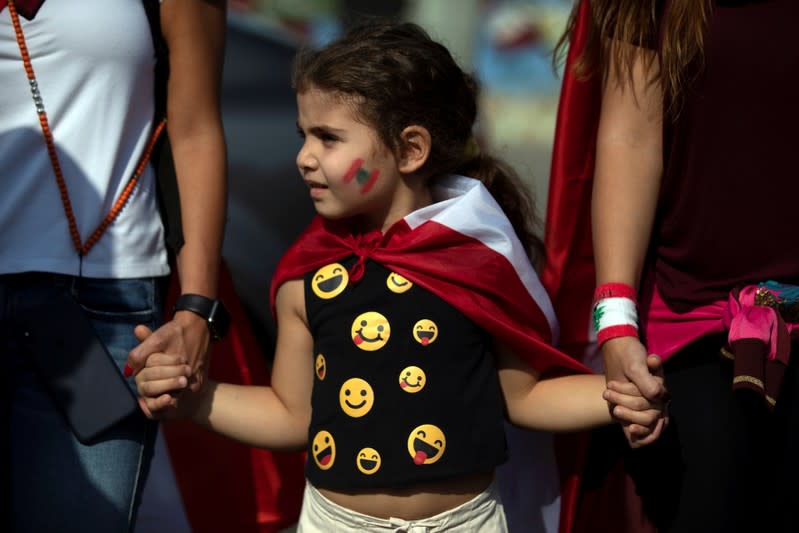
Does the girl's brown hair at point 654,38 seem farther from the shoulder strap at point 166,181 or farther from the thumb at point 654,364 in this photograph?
the shoulder strap at point 166,181

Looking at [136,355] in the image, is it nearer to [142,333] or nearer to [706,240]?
[142,333]

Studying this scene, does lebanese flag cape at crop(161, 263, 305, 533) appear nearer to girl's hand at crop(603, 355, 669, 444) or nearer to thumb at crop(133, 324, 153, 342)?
thumb at crop(133, 324, 153, 342)

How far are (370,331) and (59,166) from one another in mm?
704

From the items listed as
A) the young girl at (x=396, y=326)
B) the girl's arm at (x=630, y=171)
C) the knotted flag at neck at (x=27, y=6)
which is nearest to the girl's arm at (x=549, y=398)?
the young girl at (x=396, y=326)

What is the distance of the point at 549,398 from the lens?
2400 millimetres

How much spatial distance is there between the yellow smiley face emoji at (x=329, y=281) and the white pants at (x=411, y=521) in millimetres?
413

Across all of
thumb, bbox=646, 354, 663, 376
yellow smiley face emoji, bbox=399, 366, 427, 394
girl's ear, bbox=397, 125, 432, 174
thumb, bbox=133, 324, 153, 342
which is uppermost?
girl's ear, bbox=397, 125, 432, 174

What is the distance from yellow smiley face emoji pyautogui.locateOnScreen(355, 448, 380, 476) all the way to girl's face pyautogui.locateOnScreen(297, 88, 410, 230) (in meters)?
0.49

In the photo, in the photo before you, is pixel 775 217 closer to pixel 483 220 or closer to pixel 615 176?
pixel 615 176

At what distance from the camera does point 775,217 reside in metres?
2.19

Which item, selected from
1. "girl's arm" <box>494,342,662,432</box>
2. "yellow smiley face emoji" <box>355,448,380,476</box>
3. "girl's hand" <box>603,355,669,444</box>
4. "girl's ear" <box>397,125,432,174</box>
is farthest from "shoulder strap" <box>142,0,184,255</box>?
"girl's hand" <box>603,355,669,444</box>

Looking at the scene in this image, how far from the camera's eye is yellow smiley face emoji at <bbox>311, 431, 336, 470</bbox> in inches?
91.4

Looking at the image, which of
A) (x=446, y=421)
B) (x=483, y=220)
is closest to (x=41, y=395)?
(x=446, y=421)

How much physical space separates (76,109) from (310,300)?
0.61 metres
